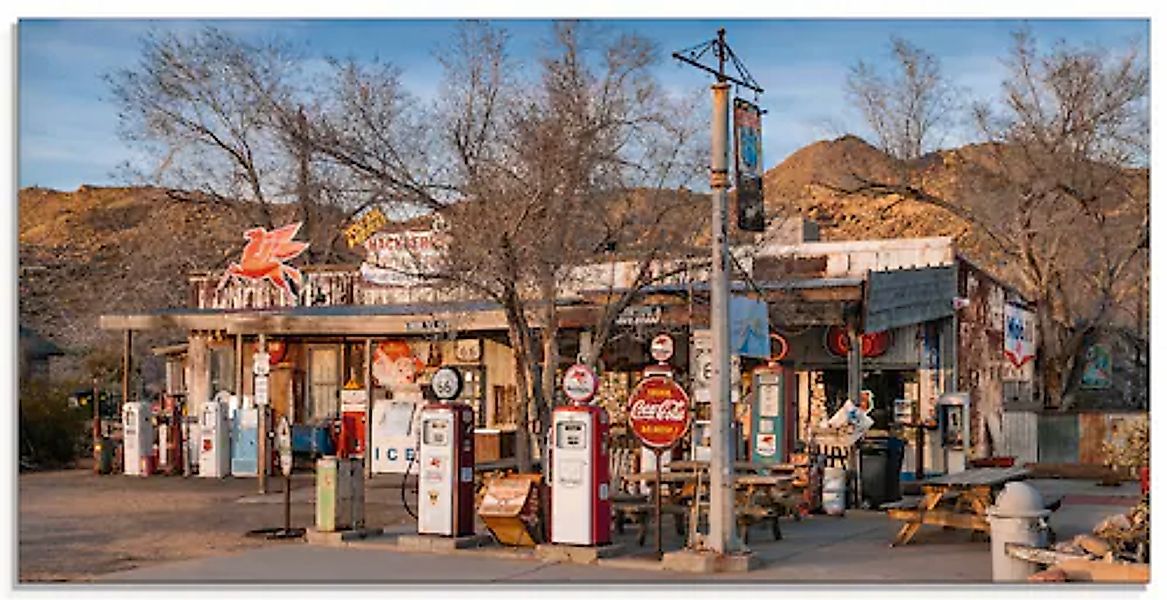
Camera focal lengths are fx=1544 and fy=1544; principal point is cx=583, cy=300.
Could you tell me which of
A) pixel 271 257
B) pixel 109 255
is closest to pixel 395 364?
pixel 271 257

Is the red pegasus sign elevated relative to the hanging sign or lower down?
elevated

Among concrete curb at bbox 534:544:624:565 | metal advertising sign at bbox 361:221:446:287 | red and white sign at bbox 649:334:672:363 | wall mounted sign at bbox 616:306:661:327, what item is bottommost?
concrete curb at bbox 534:544:624:565

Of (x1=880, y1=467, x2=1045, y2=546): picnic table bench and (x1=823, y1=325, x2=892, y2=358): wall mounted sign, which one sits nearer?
(x1=880, y1=467, x2=1045, y2=546): picnic table bench

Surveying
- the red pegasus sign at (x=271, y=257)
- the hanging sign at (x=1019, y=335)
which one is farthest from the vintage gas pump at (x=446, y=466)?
the hanging sign at (x=1019, y=335)

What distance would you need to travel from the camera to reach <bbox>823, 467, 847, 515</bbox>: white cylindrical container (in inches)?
693

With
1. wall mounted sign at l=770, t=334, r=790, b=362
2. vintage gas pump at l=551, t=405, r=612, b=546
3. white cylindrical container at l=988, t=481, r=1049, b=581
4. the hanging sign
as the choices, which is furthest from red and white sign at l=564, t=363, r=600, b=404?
the hanging sign

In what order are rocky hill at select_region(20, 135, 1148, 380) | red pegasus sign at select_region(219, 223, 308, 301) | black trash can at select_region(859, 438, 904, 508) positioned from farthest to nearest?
rocky hill at select_region(20, 135, 1148, 380), red pegasus sign at select_region(219, 223, 308, 301), black trash can at select_region(859, 438, 904, 508)

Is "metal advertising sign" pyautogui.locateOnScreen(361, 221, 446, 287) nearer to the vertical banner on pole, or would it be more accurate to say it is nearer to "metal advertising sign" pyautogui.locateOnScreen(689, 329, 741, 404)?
"metal advertising sign" pyautogui.locateOnScreen(689, 329, 741, 404)

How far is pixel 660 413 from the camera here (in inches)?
530

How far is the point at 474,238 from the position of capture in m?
16.6

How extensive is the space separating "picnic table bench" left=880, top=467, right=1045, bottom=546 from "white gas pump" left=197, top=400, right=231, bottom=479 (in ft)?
40.6

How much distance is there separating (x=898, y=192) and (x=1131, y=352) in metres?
8.60

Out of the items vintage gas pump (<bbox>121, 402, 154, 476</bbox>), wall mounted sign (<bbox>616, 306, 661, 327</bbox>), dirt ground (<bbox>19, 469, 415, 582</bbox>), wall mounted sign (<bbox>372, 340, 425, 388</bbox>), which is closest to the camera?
dirt ground (<bbox>19, 469, 415, 582</bbox>)
